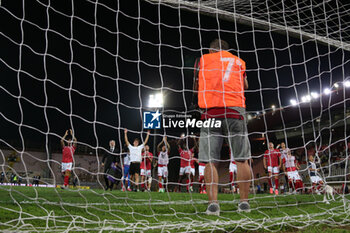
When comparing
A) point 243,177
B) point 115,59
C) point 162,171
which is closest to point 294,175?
point 162,171

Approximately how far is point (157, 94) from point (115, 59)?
27.6ft

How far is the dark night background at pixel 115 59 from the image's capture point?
3908 millimetres

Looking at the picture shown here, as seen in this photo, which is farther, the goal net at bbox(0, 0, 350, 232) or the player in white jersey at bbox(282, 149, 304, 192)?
the player in white jersey at bbox(282, 149, 304, 192)

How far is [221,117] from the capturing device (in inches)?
118

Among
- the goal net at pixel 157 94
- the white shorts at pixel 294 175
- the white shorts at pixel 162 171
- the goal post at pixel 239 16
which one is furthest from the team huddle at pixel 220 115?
the white shorts at pixel 162 171

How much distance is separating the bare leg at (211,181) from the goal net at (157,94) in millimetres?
185

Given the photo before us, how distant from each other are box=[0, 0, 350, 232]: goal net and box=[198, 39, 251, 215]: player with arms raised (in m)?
0.15

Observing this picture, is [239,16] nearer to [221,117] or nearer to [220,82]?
[220,82]

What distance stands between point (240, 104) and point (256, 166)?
2359 cm

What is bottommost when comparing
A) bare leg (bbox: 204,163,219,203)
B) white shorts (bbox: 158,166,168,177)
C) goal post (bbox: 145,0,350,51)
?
bare leg (bbox: 204,163,219,203)

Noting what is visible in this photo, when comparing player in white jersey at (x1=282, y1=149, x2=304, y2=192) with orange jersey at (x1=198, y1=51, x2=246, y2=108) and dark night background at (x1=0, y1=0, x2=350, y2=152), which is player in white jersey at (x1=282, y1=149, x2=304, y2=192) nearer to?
dark night background at (x1=0, y1=0, x2=350, y2=152)

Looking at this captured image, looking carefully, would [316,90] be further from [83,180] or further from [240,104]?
[240,104]

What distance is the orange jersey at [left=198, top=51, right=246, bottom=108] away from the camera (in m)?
3.01

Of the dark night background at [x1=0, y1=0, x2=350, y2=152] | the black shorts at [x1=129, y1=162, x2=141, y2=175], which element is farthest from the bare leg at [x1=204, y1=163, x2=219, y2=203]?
the black shorts at [x1=129, y1=162, x2=141, y2=175]
